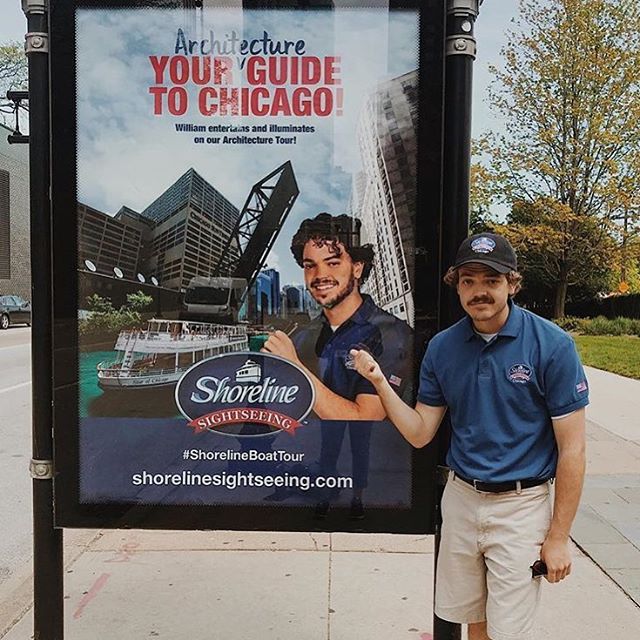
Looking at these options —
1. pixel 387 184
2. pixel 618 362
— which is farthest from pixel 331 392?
pixel 618 362

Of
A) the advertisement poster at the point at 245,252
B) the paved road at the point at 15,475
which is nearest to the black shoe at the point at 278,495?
the advertisement poster at the point at 245,252

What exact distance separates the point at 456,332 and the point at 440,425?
0.44m

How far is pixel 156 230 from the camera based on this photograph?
3.19 meters

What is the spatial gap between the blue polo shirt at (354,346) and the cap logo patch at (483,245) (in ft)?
1.73

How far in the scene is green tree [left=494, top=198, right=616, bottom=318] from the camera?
96.9 feet

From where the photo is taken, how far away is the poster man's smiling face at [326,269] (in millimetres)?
3150

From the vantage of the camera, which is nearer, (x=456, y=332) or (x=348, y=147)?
(x=456, y=332)

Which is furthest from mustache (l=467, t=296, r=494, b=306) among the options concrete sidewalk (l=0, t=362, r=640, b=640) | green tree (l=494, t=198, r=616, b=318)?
green tree (l=494, t=198, r=616, b=318)

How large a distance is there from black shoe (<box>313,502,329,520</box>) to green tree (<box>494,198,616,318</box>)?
2573cm

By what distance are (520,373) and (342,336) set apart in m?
0.75

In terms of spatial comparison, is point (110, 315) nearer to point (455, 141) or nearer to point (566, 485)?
point (455, 141)

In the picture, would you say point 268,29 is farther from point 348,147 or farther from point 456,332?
point 456,332

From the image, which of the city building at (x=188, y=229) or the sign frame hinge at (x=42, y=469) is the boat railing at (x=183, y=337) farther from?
the sign frame hinge at (x=42, y=469)

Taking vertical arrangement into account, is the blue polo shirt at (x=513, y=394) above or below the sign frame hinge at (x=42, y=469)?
above
